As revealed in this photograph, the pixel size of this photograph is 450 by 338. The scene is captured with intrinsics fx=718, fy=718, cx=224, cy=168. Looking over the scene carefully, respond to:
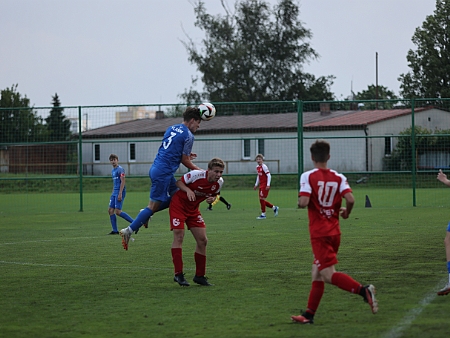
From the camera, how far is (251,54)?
65.0m

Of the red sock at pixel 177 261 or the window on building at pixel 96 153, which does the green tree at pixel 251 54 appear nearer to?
the window on building at pixel 96 153

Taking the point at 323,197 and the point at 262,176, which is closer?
the point at 323,197

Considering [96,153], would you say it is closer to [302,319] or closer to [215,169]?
[215,169]

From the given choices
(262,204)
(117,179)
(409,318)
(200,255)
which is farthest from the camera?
(262,204)

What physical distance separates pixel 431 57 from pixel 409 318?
173 feet

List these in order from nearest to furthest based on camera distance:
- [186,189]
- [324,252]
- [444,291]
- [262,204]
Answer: [324,252] → [444,291] → [186,189] → [262,204]

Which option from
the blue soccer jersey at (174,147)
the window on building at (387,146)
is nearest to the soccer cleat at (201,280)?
the blue soccer jersey at (174,147)

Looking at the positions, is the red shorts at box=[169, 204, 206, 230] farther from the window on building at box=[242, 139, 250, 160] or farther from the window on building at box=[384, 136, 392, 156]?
the window on building at box=[242, 139, 250, 160]

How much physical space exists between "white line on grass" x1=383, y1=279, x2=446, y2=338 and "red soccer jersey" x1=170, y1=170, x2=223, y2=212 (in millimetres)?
2763

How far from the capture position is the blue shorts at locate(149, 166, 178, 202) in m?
9.16

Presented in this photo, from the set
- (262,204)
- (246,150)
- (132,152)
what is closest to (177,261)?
(262,204)

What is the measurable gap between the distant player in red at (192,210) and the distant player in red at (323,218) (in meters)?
2.34

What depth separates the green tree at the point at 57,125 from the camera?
26.9 m

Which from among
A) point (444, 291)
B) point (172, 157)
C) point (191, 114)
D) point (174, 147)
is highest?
point (191, 114)
